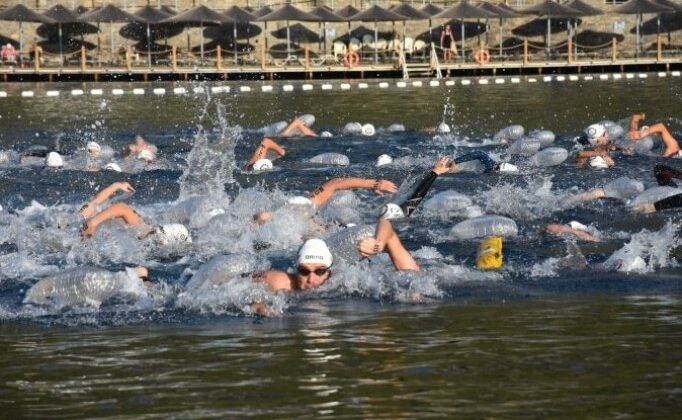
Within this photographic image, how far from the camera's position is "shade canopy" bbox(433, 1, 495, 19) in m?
47.2

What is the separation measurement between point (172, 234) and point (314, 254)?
11.2 ft

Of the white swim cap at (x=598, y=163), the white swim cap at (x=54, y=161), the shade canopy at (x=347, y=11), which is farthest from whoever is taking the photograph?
the shade canopy at (x=347, y=11)

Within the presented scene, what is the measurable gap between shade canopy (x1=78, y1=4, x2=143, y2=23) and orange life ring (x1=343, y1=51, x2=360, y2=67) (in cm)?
720

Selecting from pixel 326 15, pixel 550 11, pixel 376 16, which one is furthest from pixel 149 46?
pixel 550 11

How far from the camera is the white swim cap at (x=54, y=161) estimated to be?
20672 mm

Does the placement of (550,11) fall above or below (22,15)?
below

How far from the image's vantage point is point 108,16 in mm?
46781

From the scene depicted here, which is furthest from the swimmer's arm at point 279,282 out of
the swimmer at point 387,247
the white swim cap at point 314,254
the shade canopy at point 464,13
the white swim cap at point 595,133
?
the shade canopy at point 464,13

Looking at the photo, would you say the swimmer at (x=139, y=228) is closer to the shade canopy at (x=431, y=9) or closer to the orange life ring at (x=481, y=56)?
the orange life ring at (x=481, y=56)

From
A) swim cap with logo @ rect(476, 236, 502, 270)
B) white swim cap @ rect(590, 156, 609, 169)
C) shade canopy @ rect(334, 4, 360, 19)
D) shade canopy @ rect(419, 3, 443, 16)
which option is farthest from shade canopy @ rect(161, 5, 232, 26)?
swim cap with logo @ rect(476, 236, 502, 270)

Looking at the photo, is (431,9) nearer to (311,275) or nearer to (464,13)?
(464,13)

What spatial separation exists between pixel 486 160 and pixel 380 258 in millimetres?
7814

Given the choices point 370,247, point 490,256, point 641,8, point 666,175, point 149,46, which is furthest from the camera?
point 149,46

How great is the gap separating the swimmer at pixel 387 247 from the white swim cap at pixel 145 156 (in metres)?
10.2
